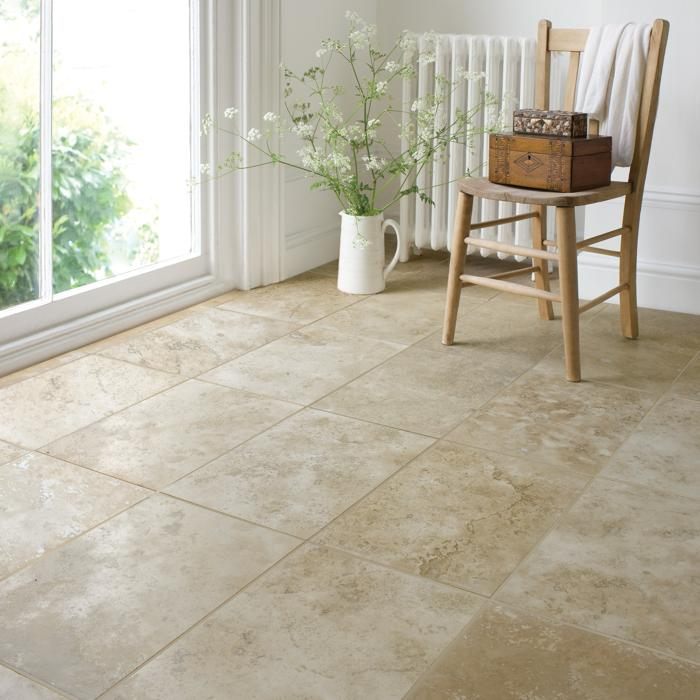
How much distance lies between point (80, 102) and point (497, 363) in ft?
4.39

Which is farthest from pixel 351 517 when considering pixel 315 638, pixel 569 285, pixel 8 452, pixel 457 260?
pixel 457 260

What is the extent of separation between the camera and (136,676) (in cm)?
154

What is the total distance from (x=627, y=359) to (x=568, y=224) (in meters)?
0.47

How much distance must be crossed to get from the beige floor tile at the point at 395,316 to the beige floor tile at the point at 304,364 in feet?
0.24

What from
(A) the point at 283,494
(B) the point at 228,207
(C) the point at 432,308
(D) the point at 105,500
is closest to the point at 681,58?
(C) the point at 432,308

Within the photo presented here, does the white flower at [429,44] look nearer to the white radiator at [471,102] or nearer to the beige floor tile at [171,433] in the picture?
the white radiator at [471,102]

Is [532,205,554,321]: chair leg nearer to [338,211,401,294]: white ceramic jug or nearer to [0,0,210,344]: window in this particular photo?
[338,211,401,294]: white ceramic jug

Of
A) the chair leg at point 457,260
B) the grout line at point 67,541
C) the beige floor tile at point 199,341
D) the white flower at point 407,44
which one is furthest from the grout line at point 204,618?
the white flower at point 407,44

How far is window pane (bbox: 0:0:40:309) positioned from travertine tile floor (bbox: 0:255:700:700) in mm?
257

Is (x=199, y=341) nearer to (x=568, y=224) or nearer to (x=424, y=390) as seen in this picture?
→ (x=424, y=390)

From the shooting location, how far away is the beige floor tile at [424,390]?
2.52 m

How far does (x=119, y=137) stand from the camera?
3104mm

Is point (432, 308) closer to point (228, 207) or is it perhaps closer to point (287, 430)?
point (228, 207)

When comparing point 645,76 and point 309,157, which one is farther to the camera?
point 309,157
